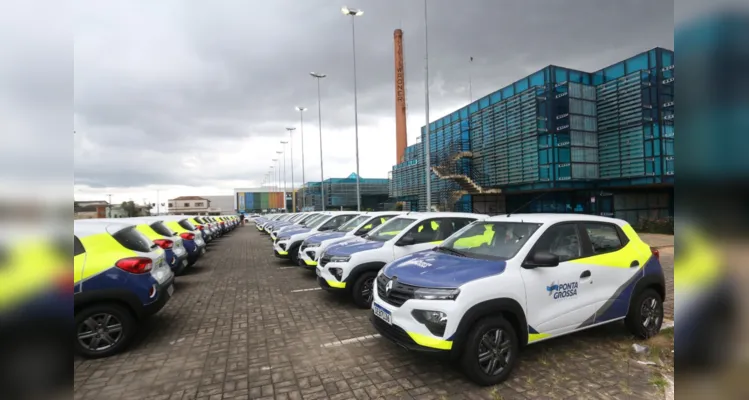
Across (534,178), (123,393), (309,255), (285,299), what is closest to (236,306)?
(285,299)


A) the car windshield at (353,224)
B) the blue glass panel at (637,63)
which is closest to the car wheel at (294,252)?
the car windshield at (353,224)

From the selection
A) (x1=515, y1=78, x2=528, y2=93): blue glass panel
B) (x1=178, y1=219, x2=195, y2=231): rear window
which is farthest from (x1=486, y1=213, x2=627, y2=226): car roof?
(x1=515, y1=78, x2=528, y2=93): blue glass panel

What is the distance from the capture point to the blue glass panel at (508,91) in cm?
2680

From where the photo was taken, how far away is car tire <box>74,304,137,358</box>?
4.47m

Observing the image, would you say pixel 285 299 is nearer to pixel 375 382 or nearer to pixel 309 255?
pixel 309 255

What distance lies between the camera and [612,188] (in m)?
24.2

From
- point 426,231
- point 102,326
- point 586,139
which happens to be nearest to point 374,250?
point 426,231

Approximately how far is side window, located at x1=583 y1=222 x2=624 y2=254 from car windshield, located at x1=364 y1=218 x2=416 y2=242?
10.8 ft

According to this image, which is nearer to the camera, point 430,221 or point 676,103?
point 676,103

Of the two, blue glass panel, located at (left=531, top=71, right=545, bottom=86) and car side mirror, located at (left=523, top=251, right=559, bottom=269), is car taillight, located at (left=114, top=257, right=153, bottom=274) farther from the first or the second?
blue glass panel, located at (left=531, top=71, right=545, bottom=86)

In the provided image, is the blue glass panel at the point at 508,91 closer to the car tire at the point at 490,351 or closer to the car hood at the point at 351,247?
the car hood at the point at 351,247

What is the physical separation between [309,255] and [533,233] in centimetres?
564

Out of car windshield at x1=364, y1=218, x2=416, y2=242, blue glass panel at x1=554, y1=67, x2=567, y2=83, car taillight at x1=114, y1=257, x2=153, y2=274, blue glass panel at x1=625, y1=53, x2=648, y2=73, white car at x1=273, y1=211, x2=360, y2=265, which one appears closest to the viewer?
car taillight at x1=114, y1=257, x2=153, y2=274

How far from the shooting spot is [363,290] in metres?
6.50
